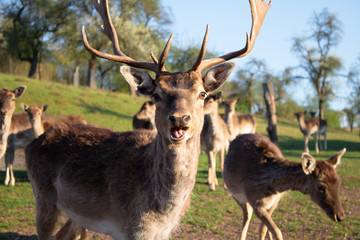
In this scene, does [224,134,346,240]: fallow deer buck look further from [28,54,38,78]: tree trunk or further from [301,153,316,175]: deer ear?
[28,54,38,78]: tree trunk

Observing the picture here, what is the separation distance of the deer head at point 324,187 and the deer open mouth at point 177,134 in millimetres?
2695

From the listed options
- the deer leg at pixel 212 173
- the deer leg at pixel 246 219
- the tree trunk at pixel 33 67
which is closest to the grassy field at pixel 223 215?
the deer leg at pixel 212 173

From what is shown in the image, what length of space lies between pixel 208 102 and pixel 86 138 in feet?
24.5

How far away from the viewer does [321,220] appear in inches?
264

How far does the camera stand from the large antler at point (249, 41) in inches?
137

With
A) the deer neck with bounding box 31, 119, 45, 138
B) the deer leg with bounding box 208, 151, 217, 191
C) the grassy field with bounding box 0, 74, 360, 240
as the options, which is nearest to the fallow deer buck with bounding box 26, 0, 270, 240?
the grassy field with bounding box 0, 74, 360, 240

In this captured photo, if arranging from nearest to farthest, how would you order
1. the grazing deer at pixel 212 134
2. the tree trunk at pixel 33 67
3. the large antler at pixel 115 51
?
the large antler at pixel 115 51 < the grazing deer at pixel 212 134 < the tree trunk at pixel 33 67

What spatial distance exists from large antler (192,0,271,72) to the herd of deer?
1 centimetres

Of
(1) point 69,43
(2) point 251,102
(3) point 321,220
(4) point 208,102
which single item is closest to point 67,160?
(3) point 321,220

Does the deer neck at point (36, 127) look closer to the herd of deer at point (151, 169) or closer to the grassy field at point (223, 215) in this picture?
the grassy field at point (223, 215)

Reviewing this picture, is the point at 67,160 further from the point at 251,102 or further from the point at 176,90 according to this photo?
the point at 251,102

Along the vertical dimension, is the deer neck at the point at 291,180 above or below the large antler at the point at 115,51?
below

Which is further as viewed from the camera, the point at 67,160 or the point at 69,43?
the point at 69,43

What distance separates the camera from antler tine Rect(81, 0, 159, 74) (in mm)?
3658
